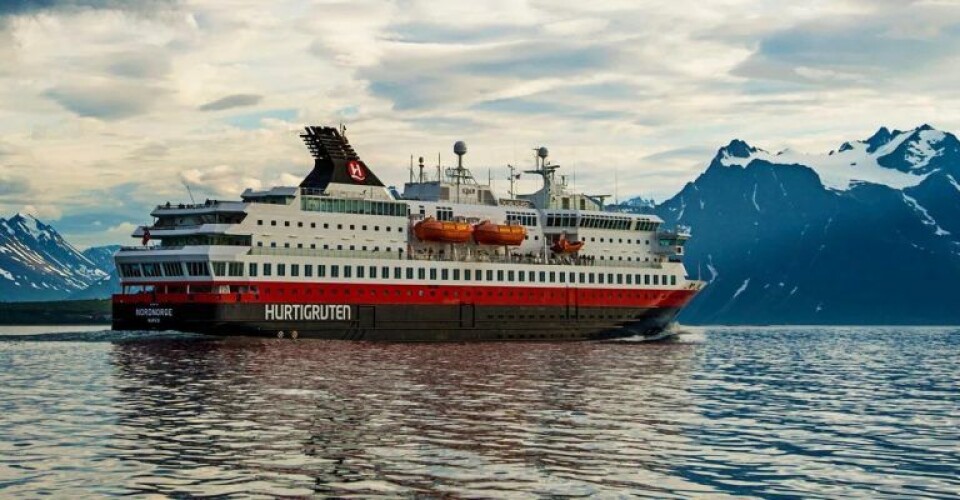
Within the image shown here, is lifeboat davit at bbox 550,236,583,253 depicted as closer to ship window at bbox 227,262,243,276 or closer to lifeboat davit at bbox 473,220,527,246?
lifeboat davit at bbox 473,220,527,246

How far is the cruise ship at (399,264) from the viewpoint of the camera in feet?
244

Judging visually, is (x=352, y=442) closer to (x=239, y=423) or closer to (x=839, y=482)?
(x=239, y=423)

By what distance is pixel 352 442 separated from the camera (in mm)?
30188

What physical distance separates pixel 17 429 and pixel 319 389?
13229 mm

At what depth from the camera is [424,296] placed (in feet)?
271

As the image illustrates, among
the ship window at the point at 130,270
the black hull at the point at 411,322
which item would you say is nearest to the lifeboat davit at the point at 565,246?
the black hull at the point at 411,322

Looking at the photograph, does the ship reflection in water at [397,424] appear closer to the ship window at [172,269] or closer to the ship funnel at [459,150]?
the ship window at [172,269]

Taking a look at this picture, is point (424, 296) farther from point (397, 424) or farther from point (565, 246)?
point (397, 424)

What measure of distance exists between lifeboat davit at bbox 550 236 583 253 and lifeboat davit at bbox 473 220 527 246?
4.17 meters

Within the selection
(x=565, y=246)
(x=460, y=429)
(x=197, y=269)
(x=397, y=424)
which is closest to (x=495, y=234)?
(x=565, y=246)

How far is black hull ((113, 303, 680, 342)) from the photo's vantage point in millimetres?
73250

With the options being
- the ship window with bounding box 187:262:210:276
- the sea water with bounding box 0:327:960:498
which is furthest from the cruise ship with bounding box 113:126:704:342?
the sea water with bounding box 0:327:960:498

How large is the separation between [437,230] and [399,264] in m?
4.06

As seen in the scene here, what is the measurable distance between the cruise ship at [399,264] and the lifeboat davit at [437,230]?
0.10 meters
